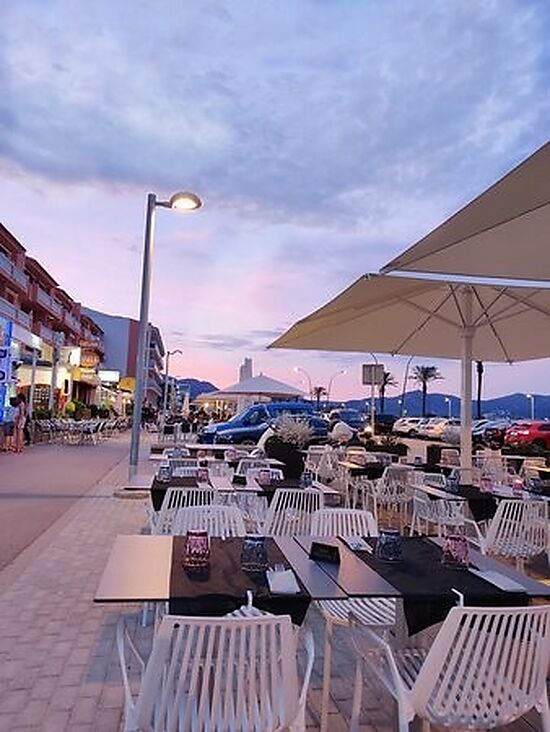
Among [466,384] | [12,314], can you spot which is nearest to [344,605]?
[466,384]

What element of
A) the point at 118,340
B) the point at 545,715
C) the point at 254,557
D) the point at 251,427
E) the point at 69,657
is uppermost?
the point at 118,340

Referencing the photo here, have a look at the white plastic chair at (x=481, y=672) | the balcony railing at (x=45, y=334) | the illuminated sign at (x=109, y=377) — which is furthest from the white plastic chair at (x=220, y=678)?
the illuminated sign at (x=109, y=377)

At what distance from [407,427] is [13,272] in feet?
83.0

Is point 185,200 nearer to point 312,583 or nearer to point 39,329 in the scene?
point 312,583

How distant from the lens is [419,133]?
11461mm

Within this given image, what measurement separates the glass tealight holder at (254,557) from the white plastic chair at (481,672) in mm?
767

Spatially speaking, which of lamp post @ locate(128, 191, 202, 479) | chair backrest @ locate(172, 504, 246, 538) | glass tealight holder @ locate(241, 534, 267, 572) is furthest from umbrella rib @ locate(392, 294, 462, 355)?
glass tealight holder @ locate(241, 534, 267, 572)

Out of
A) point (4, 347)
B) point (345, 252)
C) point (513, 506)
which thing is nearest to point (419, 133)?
point (513, 506)

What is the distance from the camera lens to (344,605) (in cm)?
362

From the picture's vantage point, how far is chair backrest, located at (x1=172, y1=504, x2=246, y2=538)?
Answer: 445 cm

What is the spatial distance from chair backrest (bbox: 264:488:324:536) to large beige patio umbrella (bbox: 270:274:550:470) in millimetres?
2125

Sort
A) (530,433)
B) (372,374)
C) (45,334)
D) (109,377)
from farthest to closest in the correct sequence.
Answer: (109,377) < (45,334) < (530,433) < (372,374)

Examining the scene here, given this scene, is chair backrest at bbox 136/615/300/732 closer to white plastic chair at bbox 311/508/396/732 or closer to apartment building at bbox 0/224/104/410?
white plastic chair at bbox 311/508/396/732

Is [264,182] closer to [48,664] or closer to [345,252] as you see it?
[345,252]
